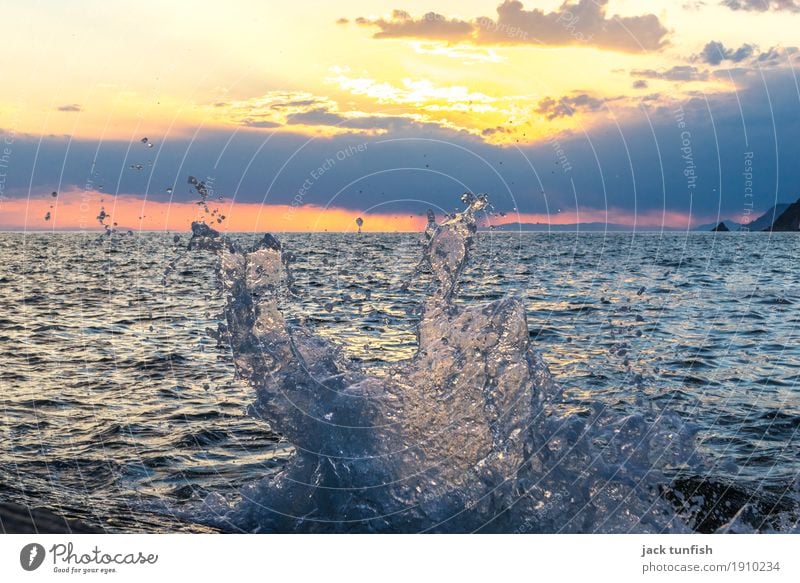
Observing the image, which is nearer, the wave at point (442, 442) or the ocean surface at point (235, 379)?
the wave at point (442, 442)

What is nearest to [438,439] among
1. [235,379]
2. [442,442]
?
[442,442]

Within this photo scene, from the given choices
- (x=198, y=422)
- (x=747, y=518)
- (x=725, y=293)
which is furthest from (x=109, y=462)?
(x=725, y=293)

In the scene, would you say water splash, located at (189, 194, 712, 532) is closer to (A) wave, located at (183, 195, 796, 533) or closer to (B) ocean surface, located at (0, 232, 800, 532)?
(A) wave, located at (183, 195, 796, 533)

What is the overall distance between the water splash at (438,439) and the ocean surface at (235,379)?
106cm

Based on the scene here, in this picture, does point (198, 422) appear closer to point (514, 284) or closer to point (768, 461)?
point (768, 461)

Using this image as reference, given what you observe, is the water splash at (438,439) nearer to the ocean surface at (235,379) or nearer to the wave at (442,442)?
the wave at (442,442)

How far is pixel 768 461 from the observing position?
13711 mm

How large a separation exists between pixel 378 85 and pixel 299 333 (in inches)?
213

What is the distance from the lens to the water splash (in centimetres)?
1083

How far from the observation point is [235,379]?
18.4 m

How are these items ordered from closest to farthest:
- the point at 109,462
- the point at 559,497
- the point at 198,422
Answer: the point at 559,497
the point at 109,462
the point at 198,422

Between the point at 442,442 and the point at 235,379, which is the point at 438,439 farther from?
the point at 235,379

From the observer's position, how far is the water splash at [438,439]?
426 inches

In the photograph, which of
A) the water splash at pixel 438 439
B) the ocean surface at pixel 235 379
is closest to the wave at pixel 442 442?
the water splash at pixel 438 439
